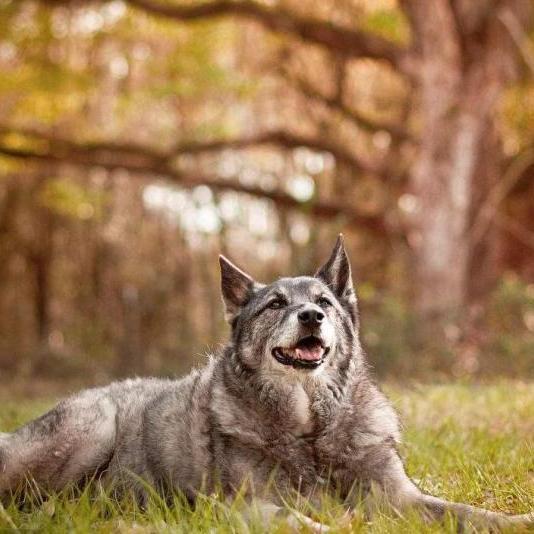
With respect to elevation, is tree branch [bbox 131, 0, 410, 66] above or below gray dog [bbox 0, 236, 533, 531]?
above

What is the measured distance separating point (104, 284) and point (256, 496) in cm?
1966

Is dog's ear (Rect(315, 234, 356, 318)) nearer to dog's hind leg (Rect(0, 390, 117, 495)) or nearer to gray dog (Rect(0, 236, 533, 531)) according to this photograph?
gray dog (Rect(0, 236, 533, 531))

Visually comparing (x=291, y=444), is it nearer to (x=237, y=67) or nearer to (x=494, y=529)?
(x=494, y=529)

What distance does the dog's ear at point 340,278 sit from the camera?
5.82 m

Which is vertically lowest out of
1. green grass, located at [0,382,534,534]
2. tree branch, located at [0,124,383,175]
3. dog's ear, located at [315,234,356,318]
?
green grass, located at [0,382,534,534]

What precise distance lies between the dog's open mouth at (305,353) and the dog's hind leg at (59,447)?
1270mm

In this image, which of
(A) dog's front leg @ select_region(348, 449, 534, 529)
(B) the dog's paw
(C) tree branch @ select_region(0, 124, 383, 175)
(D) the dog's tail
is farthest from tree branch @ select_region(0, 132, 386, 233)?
(B) the dog's paw

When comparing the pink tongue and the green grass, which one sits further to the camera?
the pink tongue

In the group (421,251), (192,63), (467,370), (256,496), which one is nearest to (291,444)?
(256,496)

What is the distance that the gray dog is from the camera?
Result: 197 inches

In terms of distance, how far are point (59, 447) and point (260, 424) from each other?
1.28 m

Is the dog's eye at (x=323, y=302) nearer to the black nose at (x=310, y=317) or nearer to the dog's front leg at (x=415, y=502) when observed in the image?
the black nose at (x=310, y=317)

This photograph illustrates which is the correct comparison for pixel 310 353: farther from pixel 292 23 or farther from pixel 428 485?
pixel 292 23

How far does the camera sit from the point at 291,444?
5.11m
